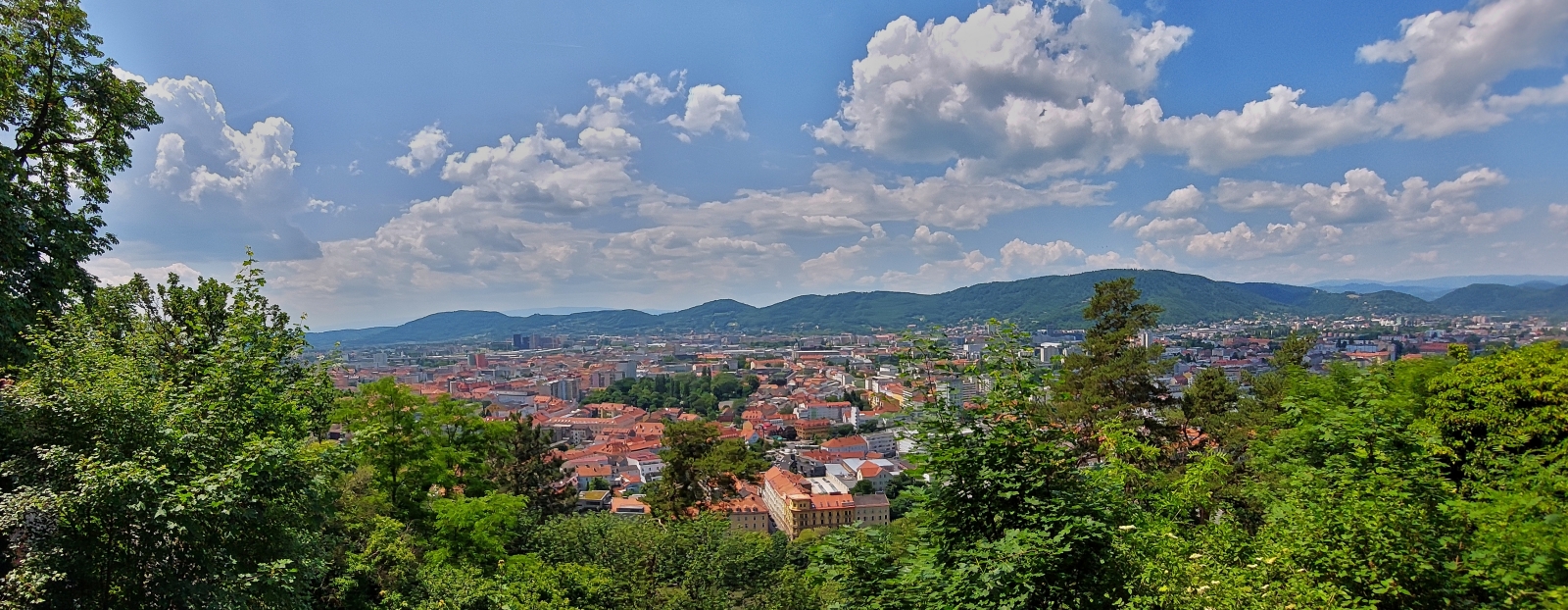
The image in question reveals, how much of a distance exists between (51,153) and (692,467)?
15.0 m

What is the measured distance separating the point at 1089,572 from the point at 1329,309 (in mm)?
144850

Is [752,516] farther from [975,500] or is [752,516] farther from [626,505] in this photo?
[975,500]

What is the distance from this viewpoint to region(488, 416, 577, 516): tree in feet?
70.3

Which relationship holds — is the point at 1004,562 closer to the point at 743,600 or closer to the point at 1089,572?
the point at 1089,572

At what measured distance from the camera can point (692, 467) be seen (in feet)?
65.2

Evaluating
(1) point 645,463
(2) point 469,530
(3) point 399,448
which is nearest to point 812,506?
(1) point 645,463

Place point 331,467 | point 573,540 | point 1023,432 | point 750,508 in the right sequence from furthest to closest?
point 750,508
point 573,540
point 331,467
point 1023,432

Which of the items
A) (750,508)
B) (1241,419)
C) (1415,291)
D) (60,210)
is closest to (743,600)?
(60,210)

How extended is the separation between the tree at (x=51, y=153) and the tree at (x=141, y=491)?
6.71 ft

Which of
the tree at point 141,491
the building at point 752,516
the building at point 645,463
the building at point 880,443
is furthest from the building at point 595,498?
the tree at point 141,491

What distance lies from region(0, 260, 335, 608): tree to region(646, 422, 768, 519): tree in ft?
45.0

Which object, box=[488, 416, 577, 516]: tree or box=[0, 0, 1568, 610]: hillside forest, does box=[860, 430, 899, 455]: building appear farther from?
box=[0, 0, 1568, 610]: hillside forest

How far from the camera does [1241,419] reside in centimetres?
1661

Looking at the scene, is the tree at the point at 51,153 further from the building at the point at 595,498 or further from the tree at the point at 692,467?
the building at the point at 595,498
